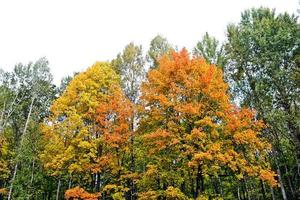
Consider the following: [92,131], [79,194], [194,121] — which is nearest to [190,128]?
[194,121]

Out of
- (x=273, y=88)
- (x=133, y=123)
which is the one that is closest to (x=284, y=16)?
(x=273, y=88)

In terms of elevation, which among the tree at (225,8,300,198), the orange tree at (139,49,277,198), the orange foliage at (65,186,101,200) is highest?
the tree at (225,8,300,198)

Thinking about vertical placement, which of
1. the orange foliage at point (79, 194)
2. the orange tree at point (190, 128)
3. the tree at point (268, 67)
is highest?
the tree at point (268, 67)

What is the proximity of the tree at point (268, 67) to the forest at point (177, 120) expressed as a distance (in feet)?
0.25

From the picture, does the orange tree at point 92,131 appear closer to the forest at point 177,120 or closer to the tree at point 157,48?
the forest at point 177,120

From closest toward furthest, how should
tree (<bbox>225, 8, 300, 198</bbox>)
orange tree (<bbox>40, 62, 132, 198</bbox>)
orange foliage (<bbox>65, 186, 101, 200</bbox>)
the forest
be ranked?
1. the forest
2. orange foliage (<bbox>65, 186, 101, 200</bbox>)
3. orange tree (<bbox>40, 62, 132, 198</bbox>)
4. tree (<bbox>225, 8, 300, 198</bbox>)

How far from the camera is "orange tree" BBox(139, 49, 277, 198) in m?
17.2

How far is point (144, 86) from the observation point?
2005 centimetres

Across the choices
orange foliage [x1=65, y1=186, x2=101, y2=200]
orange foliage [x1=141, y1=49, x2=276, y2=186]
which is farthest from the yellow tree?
orange foliage [x1=141, y1=49, x2=276, y2=186]

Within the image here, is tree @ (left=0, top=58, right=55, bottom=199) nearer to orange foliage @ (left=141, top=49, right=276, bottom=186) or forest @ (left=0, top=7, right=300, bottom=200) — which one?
forest @ (left=0, top=7, right=300, bottom=200)

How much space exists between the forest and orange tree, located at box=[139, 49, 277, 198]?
0.21 feet

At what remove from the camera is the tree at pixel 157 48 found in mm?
26078

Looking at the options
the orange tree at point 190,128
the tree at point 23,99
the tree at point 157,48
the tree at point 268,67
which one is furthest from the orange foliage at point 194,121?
the tree at point 23,99

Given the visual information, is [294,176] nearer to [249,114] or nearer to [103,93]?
[249,114]
